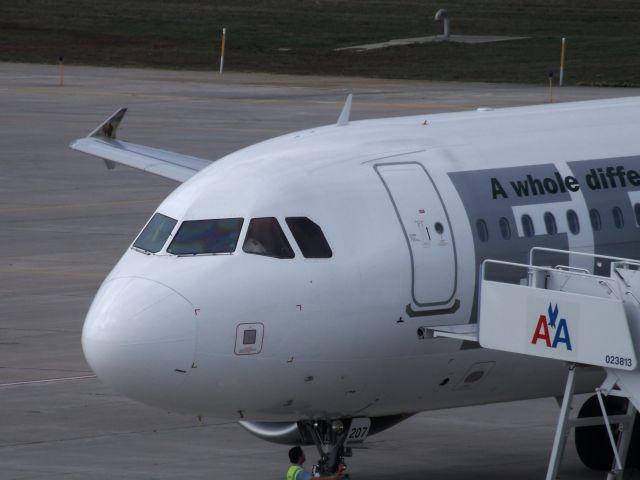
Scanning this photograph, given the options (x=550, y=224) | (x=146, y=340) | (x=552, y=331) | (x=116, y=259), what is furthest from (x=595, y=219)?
(x=116, y=259)

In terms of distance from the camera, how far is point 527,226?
17.7 m

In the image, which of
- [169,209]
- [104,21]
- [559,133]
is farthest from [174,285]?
[104,21]

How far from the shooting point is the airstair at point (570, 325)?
15.4 metres

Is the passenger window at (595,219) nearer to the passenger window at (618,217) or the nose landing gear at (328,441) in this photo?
the passenger window at (618,217)

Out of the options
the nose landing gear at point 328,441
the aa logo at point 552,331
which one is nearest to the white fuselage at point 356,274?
the nose landing gear at point 328,441

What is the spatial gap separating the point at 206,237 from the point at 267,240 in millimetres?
640

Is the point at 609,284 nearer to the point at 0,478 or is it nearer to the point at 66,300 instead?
the point at 0,478

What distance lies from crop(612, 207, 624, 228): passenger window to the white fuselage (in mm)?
95

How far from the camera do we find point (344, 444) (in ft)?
56.3

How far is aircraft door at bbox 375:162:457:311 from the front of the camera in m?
16.7

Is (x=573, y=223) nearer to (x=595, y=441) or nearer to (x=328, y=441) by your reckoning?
(x=595, y=441)

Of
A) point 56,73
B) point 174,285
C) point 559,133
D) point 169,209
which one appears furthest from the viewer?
point 56,73

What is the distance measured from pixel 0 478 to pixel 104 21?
79.0m

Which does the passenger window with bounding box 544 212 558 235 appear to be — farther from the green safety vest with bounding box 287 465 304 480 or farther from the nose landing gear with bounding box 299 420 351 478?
the green safety vest with bounding box 287 465 304 480
